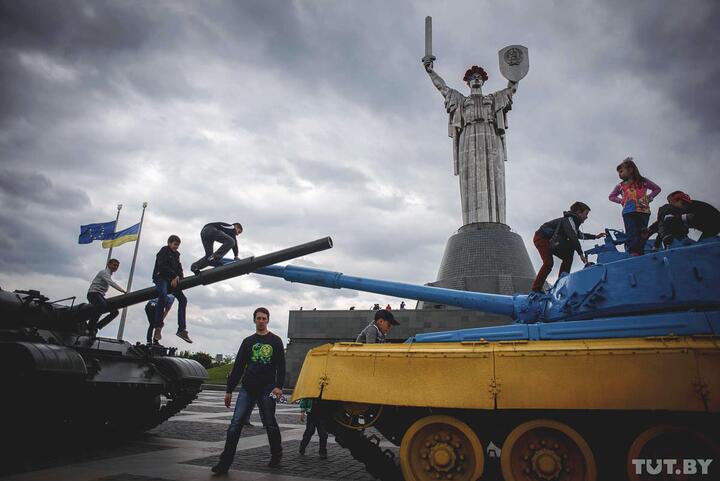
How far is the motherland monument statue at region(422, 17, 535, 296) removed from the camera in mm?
20250

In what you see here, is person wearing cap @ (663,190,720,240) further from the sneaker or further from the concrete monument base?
the concrete monument base

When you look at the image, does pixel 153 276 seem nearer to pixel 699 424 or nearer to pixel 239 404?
pixel 239 404

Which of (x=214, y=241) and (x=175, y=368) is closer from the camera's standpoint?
(x=214, y=241)

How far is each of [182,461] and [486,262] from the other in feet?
56.9

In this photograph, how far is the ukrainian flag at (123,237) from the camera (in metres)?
18.8

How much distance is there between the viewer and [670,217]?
4.79 metres

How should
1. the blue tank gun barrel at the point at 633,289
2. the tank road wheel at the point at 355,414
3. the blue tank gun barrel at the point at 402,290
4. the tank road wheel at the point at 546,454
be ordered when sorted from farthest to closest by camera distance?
the blue tank gun barrel at the point at 402,290 → the blue tank gun barrel at the point at 633,289 → the tank road wheel at the point at 355,414 → the tank road wheel at the point at 546,454

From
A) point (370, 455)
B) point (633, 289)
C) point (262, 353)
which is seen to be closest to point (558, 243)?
point (633, 289)

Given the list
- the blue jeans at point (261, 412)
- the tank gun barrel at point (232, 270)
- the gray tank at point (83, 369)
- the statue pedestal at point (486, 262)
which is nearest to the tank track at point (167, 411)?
the gray tank at point (83, 369)

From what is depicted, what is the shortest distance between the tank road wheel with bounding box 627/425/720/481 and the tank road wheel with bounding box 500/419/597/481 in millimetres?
316

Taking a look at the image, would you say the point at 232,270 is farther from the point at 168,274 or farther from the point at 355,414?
the point at 355,414

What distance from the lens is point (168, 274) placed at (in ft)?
20.7

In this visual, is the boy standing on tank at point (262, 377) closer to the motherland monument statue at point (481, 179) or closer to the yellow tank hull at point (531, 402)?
the yellow tank hull at point (531, 402)

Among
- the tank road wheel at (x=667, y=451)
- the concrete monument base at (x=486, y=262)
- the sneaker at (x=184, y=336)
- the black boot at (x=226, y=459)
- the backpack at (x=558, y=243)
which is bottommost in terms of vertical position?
the black boot at (x=226, y=459)
